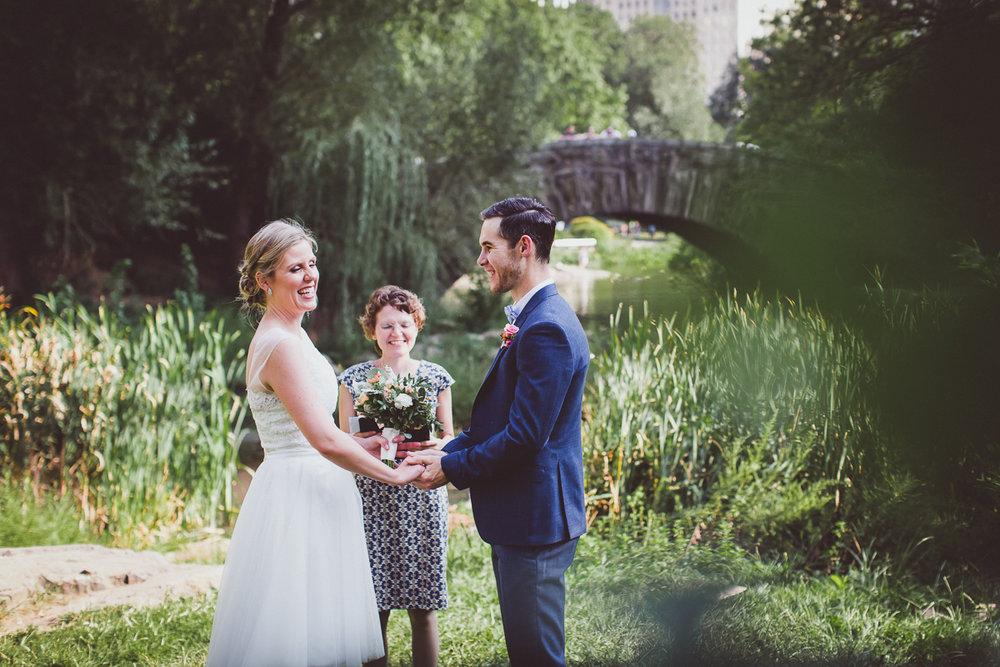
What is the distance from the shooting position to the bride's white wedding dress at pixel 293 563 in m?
2.27

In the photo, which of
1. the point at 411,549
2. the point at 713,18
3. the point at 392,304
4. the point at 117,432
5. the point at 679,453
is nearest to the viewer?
the point at 713,18

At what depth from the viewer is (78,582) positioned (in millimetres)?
3791

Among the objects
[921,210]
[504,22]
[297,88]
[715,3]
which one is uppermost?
[504,22]

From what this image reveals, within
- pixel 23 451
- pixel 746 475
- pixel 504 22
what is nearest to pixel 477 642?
pixel 746 475

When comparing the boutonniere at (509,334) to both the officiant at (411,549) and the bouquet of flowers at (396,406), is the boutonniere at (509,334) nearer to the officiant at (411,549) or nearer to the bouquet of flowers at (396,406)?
the bouquet of flowers at (396,406)

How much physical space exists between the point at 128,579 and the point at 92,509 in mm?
1385

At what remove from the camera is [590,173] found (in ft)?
40.0

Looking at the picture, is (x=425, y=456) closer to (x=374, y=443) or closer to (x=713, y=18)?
(x=374, y=443)

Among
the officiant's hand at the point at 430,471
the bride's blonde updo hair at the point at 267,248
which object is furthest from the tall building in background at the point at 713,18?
the officiant's hand at the point at 430,471

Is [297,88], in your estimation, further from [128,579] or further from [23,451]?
[128,579]

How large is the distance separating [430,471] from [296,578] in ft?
1.68

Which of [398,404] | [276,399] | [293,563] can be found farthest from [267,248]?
[293,563]

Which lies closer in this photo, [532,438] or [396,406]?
[532,438]

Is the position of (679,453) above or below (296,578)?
below
